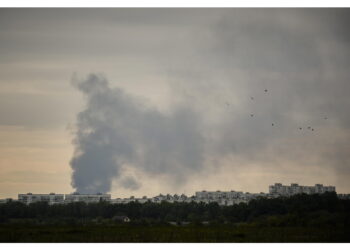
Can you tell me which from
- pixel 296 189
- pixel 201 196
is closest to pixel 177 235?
pixel 296 189

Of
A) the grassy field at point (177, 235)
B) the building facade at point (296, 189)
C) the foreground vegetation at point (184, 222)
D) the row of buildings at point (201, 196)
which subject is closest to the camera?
the grassy field at point (177, 235)

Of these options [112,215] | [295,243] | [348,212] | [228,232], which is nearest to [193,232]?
[228,232]

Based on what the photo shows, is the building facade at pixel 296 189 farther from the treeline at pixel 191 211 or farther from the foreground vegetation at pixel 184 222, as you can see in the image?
the foreground vegetation at pixel 184 222

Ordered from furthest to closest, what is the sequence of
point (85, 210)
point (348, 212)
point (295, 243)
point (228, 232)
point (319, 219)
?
point (85, 210)
point (348, 212)
point (319, 219)
point (228, 232)
point (295, 243)

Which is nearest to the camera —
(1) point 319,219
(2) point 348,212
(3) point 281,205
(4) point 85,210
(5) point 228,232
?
(5) point 228,232

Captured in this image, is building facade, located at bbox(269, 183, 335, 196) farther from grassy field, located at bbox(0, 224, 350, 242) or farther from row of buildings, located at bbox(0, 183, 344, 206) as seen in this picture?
grassy field, located at bbox(0, 224, 350, 242)

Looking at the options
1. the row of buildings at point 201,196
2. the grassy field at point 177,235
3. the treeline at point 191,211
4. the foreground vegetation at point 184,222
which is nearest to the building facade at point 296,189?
the row of buildings at point 201,196

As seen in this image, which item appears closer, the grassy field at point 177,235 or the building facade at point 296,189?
the grassy field at point 177,235

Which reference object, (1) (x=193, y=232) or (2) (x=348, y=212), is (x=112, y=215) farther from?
(1) (x=193, y=232)

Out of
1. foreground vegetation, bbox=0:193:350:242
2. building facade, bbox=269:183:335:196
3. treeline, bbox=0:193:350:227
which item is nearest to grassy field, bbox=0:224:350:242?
foreground vegetation, bbox=0:193:350:242
